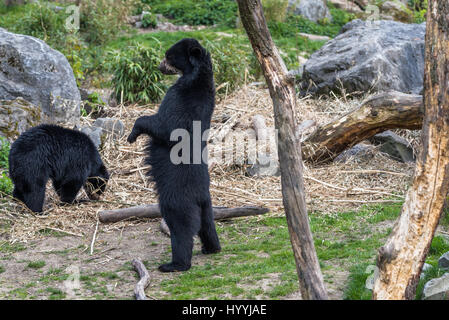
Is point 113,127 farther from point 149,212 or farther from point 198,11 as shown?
point 198,11

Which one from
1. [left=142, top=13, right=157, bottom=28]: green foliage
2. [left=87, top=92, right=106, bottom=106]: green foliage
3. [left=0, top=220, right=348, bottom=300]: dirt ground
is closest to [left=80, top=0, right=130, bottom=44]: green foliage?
[left=142, top=13, right=157, bottom=28]: green foliage

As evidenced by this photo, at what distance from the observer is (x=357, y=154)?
29.1ft

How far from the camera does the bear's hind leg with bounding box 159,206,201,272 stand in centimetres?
526

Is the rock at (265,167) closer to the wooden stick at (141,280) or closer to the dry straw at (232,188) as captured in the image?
the dry straw at (232,188)

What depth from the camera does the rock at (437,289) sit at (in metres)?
4.08

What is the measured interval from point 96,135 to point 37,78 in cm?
136

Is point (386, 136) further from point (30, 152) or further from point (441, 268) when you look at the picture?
point (30, 152)

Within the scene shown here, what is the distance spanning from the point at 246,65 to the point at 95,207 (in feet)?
18.4

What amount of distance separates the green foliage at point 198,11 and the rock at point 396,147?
10.6m

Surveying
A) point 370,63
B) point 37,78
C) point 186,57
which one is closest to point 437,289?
point 186,57

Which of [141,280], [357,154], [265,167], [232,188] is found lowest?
[141,280]

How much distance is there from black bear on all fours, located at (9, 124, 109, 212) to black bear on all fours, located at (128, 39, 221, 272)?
1929 mm

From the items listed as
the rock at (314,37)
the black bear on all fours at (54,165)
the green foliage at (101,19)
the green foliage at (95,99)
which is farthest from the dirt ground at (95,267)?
the rock at (314,37)

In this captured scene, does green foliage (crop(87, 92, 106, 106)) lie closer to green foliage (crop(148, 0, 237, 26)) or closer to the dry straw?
the dry straw
